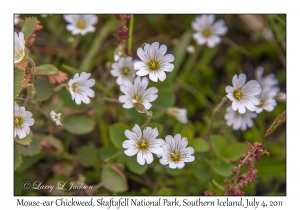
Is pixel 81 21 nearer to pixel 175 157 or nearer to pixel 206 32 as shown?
pixel 206 32

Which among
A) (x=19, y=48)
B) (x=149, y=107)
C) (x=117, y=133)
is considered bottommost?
(x=117, y=133)

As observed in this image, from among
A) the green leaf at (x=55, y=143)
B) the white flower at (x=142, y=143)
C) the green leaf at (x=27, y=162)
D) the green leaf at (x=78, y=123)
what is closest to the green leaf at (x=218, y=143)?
the white flower at (x=142, y=143)

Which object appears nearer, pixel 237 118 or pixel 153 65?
pixel 153 65

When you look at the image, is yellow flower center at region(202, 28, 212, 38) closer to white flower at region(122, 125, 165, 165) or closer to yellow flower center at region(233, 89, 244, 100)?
yellow flower center at region(233, 89, 244, 100)

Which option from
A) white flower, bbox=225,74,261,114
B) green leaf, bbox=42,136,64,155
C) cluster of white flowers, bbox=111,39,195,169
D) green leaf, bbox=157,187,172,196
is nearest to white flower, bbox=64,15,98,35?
cluster of white flowers, bbox=111,39,195,169

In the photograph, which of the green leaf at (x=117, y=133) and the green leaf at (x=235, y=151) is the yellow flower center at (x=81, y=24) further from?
the green leaf at (x=235, y=151)

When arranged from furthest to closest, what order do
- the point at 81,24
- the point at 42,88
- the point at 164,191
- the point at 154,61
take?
the point at 81,24, the point at 164,191, the point at 42,88, the point at 154,61

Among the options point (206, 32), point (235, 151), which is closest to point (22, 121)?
point (235, 151)

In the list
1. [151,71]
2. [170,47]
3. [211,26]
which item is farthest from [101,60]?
[151,71]
